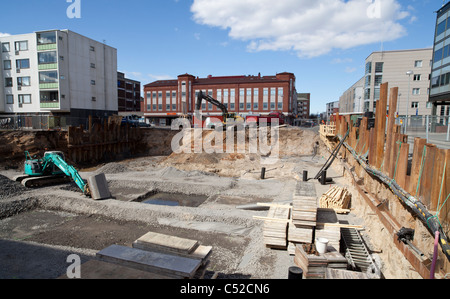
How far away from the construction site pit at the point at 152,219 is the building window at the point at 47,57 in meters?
28.0

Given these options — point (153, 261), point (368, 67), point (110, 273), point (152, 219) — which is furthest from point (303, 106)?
point (110, 273)

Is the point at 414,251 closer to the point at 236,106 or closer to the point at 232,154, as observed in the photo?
the point at 232,154

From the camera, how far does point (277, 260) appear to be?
7.56 m

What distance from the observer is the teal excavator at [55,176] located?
568 inches

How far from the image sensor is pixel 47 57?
40281 millimetres

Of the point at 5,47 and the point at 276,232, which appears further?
the point at 5,47

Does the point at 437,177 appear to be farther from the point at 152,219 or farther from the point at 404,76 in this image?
the point at 404,76

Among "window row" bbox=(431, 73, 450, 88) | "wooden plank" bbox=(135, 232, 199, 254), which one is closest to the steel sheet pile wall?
"wooden plank" bbox=(135, 232, 199, 254)

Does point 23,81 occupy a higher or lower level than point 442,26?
lower

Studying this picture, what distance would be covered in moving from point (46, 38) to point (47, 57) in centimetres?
274

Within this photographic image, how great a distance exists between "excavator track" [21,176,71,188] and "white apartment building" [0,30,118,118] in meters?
28.3

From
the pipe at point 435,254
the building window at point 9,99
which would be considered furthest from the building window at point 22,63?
the pipe at point 435,254
